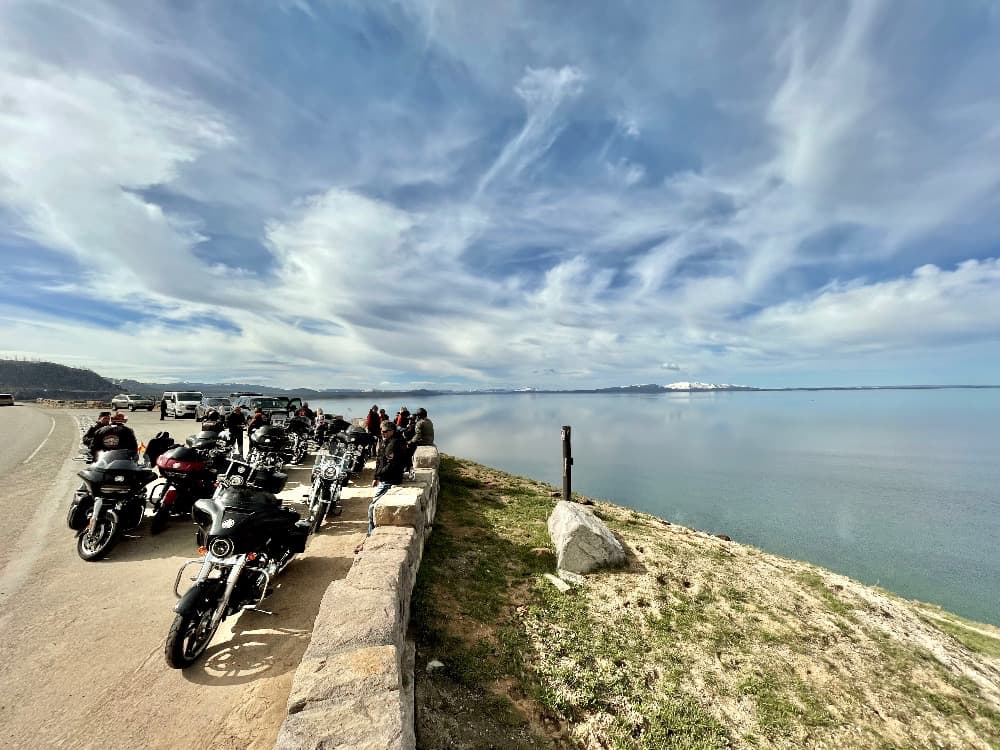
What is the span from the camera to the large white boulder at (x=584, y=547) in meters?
7.50

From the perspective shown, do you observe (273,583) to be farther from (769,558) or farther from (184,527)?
(769,558)

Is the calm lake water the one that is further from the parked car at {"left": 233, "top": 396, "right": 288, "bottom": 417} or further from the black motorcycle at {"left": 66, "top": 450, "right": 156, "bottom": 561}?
the black motorcycle at {"left": 66, "top": 450, "right": 156, "bottom": 561}

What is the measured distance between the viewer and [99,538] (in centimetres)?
662

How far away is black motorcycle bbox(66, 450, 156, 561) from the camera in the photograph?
660cm

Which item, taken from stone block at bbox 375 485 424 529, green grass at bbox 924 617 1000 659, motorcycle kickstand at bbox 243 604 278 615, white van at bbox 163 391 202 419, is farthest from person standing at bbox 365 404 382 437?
white van at bbox 163 391 202 419

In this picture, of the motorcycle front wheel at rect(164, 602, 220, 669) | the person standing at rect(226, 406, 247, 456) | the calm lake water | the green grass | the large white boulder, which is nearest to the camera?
the motorcycle front wheel at rect(164, 602, 220, 669)

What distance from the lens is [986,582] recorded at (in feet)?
54.4

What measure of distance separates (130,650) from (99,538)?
326cm

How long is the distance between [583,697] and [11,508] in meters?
11.9

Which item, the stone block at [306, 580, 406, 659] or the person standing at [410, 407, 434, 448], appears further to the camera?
the person standing at [410, 407, 434, 448]

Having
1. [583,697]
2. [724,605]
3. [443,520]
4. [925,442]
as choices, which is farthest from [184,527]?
[925,442]

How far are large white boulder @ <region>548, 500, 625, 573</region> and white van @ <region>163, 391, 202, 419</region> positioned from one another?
3314 centimetres

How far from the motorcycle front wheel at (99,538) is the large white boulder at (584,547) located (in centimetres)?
727

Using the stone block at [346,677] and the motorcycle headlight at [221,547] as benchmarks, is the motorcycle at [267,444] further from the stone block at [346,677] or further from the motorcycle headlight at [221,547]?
the stone block at [346,677]
